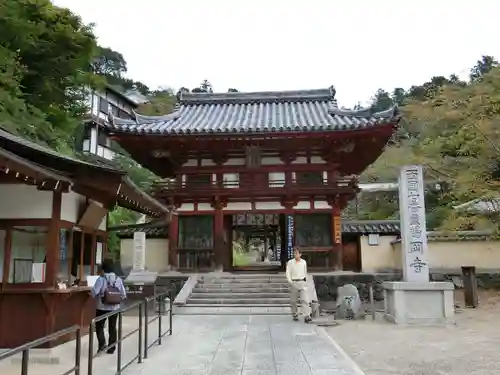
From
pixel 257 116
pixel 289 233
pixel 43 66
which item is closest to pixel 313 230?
pixel 289 233

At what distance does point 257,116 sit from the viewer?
1956cm

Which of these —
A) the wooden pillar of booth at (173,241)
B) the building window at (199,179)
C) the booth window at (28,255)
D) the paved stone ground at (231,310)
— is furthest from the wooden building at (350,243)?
the booth window at (28,255)

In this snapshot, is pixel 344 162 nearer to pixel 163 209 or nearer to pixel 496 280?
pixel 496 280

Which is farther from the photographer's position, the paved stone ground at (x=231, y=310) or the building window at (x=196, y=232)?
the building window at (x=196, y=232)

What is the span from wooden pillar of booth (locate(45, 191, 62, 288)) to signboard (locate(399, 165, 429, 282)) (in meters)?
7.58

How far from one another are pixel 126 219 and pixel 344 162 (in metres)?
14.5

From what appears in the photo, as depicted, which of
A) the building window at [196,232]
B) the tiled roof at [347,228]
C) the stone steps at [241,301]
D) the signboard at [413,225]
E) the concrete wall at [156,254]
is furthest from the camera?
the tiled roof at [347,228]

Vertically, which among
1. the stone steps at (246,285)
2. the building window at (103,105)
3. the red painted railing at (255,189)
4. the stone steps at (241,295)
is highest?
the building window at (103,105)

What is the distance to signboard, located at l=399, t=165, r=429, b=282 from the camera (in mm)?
10617

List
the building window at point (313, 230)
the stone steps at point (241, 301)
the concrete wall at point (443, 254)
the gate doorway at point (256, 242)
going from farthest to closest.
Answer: the gate doorway at point (256, 242)
the concrete wall at point (443, 254)
the building window at point (313, 230)
the stone steps at point (241, 301)

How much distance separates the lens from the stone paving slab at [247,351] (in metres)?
5.98

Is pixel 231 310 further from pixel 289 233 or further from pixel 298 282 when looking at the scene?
pixel 289 233

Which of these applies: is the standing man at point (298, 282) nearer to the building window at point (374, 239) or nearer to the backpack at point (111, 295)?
the backpack at point (111, 295)

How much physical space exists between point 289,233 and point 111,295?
32.9 feet
